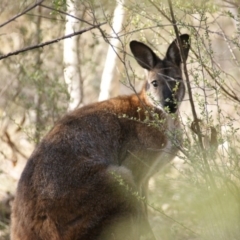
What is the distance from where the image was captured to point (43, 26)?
11.7 metres

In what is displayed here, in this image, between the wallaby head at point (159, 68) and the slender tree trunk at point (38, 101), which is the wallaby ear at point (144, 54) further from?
the slender tree trunk at point (38, 101)

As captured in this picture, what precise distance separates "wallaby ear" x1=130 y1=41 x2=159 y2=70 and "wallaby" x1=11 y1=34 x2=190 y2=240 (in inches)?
1.0

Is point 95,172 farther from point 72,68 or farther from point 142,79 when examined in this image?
point 72,68

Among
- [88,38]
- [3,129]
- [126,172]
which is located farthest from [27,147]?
[126,172]

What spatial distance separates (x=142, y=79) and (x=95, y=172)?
1.82m

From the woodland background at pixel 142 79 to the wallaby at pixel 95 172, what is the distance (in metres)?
0.25

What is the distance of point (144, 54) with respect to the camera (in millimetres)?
7074

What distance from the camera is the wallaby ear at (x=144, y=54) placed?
22.8ft

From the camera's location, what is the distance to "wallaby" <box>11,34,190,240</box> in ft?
17.9

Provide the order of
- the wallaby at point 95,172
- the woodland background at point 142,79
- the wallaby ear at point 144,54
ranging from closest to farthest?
1. the woodland background at point 142,79
2. the wallaby at point 95,172
3. the wallaby ear at point 144,54

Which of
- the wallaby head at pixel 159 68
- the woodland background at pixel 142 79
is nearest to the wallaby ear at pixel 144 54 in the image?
the wallaby head at pixel 159 68

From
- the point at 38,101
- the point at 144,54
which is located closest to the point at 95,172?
the point at 144,54

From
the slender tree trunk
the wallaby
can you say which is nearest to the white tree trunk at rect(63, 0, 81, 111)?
the slender tree trunk

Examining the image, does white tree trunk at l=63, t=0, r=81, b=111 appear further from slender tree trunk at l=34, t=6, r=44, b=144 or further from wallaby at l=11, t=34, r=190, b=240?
wallaby at l=11, t=34, r=190, b=240
